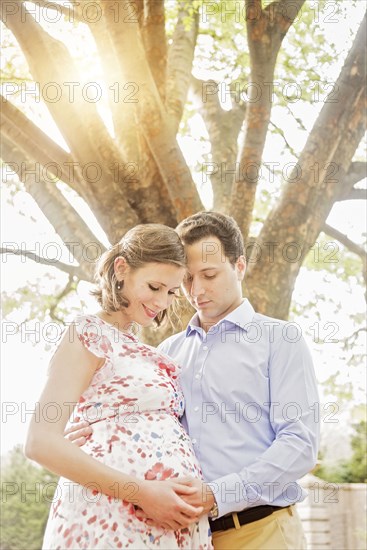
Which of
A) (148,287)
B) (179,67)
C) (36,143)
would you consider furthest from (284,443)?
(179,67)

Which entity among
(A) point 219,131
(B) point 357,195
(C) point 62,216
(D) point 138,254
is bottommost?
(D) point 138,254

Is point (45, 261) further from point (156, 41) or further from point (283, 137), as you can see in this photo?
point (283, 137)

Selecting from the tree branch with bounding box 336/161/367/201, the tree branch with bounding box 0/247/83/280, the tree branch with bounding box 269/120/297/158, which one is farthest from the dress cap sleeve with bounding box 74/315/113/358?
the tree branch with bounding box 269/120/297/158

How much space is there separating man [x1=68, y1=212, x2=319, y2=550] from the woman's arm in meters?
0.12

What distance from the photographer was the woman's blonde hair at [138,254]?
2.79 metres

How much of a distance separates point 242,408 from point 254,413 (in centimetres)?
5

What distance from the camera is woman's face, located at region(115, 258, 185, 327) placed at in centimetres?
279

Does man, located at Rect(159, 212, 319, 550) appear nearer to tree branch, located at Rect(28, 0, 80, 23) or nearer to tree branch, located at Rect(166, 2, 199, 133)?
tree branch, located at Rect(166, 2, 199, 133)

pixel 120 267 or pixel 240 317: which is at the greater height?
pixel 120 267

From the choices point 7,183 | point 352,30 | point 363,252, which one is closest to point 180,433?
point 363,252

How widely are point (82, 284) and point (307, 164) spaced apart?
141 inches

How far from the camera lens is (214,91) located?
744cm

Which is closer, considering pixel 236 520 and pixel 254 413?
pixel 236 520

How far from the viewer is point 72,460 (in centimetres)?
237
